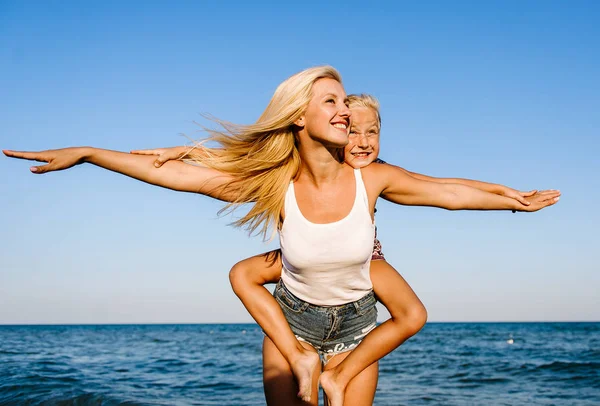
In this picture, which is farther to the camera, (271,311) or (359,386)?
(359,386)

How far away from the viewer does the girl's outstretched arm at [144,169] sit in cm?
370

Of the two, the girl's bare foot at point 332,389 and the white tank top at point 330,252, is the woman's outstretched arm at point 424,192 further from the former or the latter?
the girl's bare foot at point 332,389

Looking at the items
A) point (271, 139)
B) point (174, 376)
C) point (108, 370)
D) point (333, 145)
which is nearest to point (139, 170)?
point (271, 139)

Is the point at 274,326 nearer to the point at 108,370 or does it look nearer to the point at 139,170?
the point at 139,170

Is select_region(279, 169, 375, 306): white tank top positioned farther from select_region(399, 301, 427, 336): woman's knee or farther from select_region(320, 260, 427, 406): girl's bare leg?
select_region(399, 301, 427, 336): woman's knee

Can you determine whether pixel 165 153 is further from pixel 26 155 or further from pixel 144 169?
pixel 26 155

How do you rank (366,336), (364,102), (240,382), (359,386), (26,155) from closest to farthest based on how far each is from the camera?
1. (26,155)
2. (366,336)
3. (359,386)
4. (364,102)
5. (240,382)

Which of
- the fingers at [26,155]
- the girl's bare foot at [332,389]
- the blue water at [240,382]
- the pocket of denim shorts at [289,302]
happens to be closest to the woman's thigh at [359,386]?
the girl's bare foot at [332,389]

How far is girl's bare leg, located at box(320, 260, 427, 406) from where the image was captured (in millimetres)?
3949

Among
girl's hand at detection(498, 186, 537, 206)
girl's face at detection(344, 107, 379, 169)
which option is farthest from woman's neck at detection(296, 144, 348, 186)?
girl's hand at detection(498, 186, 537, 206)

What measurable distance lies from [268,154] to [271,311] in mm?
1042

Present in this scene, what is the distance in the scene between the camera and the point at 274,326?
13.1 ft

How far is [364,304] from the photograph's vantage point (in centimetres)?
414

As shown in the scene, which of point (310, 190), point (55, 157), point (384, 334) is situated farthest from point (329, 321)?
point (55, 157)
